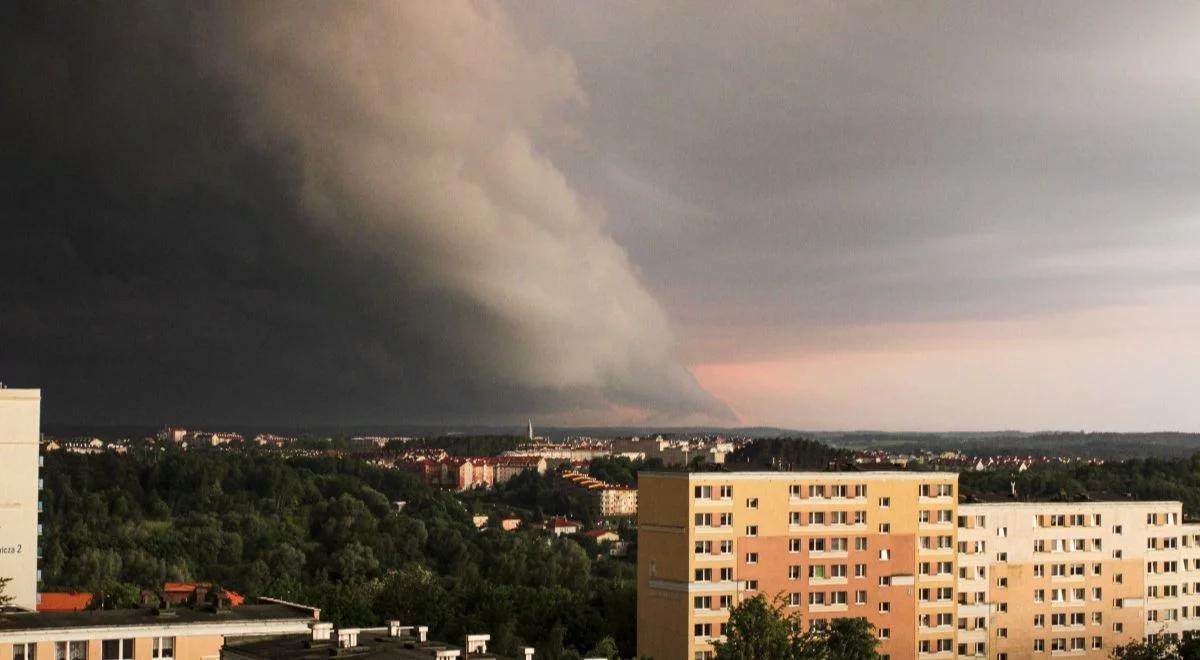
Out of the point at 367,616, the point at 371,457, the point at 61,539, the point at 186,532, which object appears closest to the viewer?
the point at 367,616

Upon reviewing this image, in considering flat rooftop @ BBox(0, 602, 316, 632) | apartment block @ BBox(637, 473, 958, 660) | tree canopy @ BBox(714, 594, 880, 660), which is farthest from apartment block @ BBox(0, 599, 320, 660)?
apartment block @ BBox(637, 473, 958, 660)

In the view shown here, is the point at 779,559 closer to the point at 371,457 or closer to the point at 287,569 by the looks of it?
the point at 287,569

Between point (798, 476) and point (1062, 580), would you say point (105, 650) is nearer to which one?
point (798, 476)

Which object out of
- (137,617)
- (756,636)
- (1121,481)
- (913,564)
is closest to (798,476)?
(913,564)

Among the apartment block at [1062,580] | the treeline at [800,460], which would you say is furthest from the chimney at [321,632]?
the apartment block at [1062,580]

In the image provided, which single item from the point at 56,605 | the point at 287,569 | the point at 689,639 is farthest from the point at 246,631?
the point at 287,569

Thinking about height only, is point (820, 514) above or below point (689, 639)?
above

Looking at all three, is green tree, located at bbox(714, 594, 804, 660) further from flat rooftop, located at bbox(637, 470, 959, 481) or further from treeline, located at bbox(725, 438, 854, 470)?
treeline, located at bbox(725, 438, 854, 470)

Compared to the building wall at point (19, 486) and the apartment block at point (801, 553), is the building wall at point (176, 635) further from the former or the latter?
the apartment block at point (801, 553)
